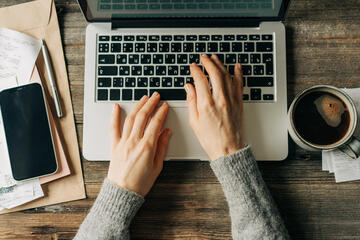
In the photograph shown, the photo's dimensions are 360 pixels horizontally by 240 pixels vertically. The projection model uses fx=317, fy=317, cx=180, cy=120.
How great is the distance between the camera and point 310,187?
68 cm

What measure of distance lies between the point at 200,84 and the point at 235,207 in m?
0.26

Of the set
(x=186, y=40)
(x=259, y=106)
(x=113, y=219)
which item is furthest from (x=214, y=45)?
(x=113, y=219)

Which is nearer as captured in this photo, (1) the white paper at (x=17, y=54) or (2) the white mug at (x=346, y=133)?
(2) the white mug at (x=346, y=133)

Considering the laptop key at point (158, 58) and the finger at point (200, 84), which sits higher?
the laptop key at point (158, 58)

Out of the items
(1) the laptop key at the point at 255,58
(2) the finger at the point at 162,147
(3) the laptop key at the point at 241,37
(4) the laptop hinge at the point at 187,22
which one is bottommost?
(2) the finger at the point at 162,147

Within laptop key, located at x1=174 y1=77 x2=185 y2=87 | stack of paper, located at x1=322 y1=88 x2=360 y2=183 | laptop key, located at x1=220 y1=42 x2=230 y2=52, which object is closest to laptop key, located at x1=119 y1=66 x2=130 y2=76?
laptop key, located at x1=174 y1=77 x2=185 y2=87

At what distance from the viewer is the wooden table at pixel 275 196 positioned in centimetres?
67

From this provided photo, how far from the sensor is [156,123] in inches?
26.2

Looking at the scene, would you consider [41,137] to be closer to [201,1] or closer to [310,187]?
[201,1]

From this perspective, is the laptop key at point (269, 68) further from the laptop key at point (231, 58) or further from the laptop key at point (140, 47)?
the laptop key at point (140, 47)

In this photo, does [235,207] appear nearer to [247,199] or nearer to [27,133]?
[247,199]

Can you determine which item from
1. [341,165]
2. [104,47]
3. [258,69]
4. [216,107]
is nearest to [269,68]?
[258,69]

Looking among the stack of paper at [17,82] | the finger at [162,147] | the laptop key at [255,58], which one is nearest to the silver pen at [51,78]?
the stack of paper at [17,82]

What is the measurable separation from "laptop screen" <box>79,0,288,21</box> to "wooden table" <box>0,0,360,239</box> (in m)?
0.11
